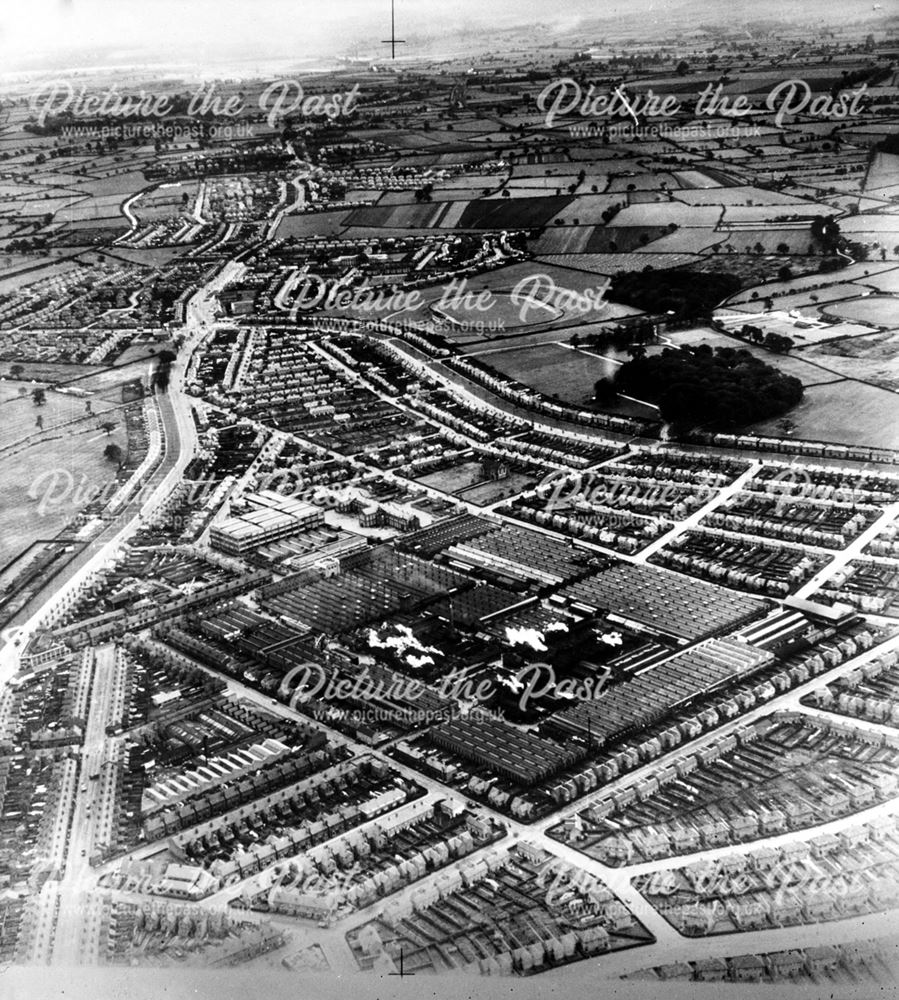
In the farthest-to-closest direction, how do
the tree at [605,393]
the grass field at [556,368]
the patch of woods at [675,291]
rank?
the patch of woods at [675,291] → the grass field at [556,368] → the tree at [605,393]

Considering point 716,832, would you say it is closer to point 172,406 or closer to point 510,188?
point 172,406

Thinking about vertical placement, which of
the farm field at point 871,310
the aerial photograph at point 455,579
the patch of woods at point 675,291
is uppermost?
the patch of woods at point 675,291

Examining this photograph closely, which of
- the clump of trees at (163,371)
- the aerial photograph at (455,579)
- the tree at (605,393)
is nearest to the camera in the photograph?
the aerial photograph at (455,579)

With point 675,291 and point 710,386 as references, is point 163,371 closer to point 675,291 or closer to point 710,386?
point 675,291

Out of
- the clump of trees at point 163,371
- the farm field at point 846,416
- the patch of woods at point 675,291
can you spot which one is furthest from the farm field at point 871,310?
the clump of trees at point 163,371

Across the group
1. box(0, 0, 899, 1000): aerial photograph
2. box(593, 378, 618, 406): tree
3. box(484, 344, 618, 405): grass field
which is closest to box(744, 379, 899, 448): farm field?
box(0, 0, 899, 1000): aerial photograph

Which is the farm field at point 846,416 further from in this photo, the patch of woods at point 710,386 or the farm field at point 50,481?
the farm field at point 50,481

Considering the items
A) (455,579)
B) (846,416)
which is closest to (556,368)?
(846,416)

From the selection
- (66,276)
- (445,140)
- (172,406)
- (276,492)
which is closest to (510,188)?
(445,140)
